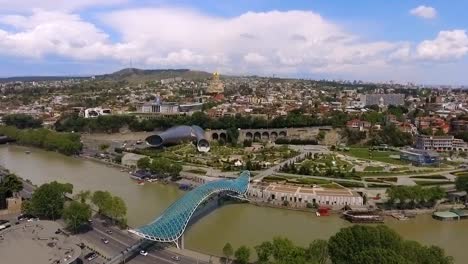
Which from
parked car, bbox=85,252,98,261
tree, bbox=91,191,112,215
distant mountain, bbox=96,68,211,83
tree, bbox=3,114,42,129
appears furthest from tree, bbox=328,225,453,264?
distant mountain, bbox=96,68,211,83

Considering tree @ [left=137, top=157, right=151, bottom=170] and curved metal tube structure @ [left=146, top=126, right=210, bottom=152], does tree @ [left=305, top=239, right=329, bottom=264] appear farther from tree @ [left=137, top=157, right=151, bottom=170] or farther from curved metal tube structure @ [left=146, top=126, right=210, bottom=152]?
curved metal tube structure @ [left=146, top=126, right=210, bottom=152]

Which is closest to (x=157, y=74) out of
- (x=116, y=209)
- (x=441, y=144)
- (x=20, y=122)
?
(x=20, y=122)

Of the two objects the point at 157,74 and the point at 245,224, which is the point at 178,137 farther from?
the point at 157,74

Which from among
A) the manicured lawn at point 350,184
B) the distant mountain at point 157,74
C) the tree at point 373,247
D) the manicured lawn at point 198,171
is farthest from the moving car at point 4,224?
the distant mountain at point 157,74

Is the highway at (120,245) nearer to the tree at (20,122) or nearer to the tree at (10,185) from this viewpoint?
the tree at (10,185)

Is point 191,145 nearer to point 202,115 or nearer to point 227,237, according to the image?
point 202,115

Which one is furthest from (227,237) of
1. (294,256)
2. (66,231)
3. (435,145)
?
(435,145)
